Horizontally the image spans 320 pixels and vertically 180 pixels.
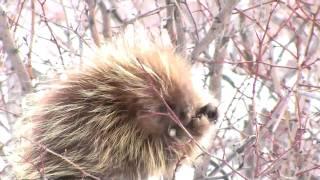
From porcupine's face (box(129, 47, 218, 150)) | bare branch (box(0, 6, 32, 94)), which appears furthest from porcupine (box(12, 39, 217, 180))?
A: bare branch (box(0, 6, 32, 94))

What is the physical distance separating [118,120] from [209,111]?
23cm

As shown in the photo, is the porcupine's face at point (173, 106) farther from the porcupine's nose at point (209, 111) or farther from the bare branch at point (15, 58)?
the bare branch at point (15, 58)

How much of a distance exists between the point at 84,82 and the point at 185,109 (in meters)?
0.26

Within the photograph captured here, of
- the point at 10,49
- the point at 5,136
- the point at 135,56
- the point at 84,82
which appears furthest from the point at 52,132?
the point at 5,136

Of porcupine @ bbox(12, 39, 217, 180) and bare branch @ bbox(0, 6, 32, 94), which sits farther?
bare branch @ bbox(0, 6, 32, 94)

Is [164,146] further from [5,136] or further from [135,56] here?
[5,136]

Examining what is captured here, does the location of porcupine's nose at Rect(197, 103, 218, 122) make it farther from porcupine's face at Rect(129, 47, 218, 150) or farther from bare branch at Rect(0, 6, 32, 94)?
bare branch at Rect(0, 6, 32, 94)

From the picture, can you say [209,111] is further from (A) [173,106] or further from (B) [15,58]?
(B) [15,58]

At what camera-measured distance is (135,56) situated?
1.44 m

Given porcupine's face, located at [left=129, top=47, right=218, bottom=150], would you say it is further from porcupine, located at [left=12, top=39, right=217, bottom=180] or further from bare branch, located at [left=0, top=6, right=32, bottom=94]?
bare branch, located at [left=0, top=6, right=32, bottom=94]

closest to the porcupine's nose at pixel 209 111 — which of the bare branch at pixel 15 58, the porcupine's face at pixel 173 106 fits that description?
the porcupine's face at pixel 173 106

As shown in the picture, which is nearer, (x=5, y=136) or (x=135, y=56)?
(x=135, y=56)

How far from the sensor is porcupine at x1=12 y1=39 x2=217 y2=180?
4.62ft

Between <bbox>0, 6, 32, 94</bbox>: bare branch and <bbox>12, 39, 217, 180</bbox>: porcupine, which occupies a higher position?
<bbox>0, 6, 32, 94</bbox>: bare branch
